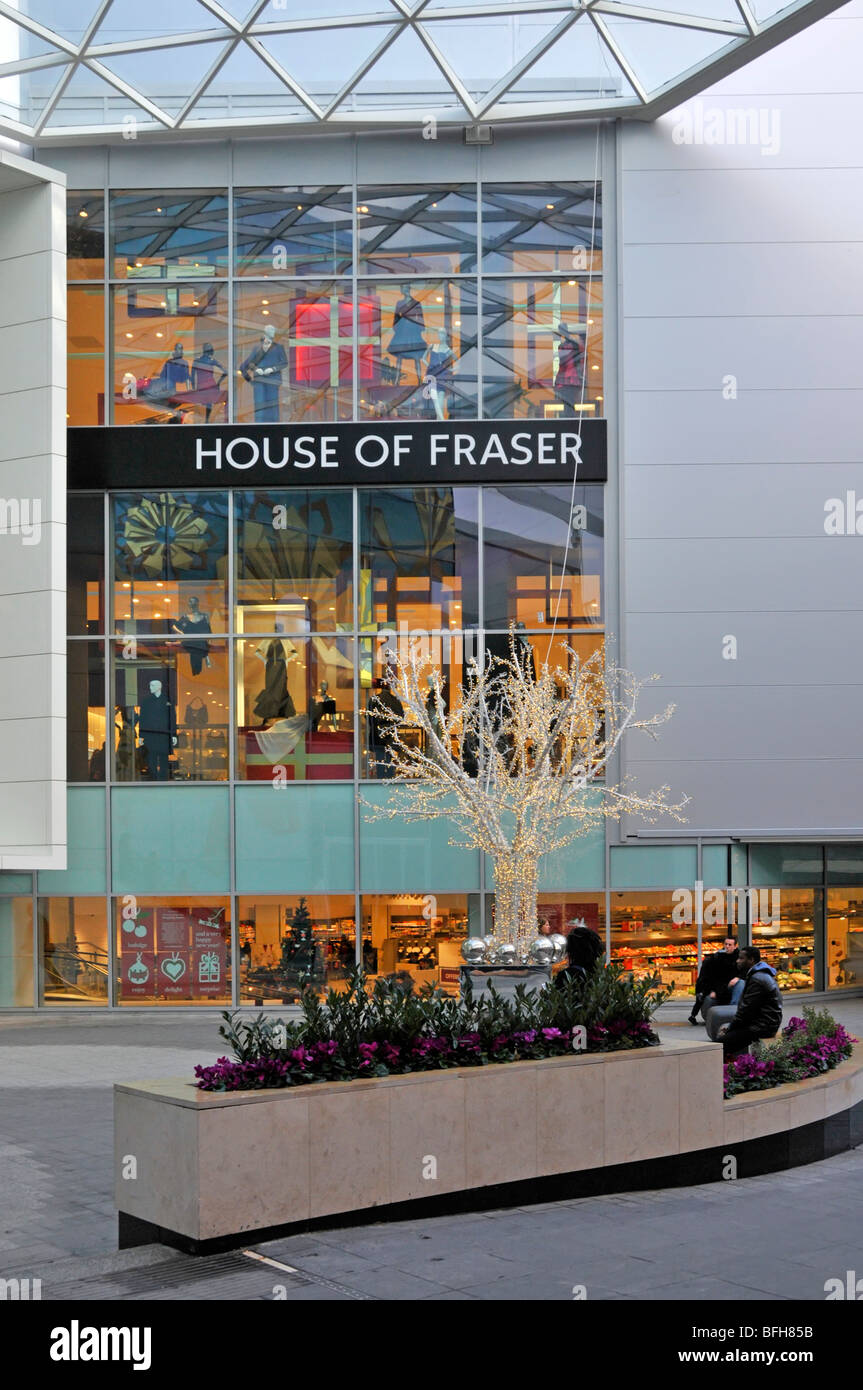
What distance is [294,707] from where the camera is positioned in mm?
22938

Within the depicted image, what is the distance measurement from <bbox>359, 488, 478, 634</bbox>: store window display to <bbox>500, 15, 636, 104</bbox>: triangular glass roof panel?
6.15m

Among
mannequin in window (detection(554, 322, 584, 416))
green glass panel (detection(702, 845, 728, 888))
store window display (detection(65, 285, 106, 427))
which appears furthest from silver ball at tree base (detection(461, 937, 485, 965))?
store window display (detection(65, 285, 106, 427))

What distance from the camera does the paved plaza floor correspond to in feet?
24.6

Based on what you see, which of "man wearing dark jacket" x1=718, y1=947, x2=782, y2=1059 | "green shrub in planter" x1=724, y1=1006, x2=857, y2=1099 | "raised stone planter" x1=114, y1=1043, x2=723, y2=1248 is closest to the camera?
"raised stone planter" x1=114, y1=1043, x2=723, y2=1248

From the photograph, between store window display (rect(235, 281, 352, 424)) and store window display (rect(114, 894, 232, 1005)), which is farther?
store window display (rect(235, 281, 352, 424))

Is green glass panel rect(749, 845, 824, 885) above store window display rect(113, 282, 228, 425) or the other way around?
the other way around

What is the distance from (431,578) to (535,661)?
6.88 ft

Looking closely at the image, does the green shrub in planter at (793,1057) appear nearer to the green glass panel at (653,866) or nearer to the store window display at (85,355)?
the green glass panel at (653,866)

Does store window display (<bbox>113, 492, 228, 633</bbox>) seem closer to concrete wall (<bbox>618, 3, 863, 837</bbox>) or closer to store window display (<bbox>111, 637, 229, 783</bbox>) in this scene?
store window display (<bbox>111, 637, 229, 783</bbox>)

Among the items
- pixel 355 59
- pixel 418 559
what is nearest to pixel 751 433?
pixel 418 559

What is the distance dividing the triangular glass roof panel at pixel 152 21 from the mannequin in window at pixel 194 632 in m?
8.14

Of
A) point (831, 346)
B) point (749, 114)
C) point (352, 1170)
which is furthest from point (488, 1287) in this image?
point (749, 114)

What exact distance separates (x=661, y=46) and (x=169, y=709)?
12269 millimetres

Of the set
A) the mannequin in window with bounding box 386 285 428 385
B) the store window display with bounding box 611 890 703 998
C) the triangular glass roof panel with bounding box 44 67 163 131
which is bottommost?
the store window display with bounding box 611 890 703 998
